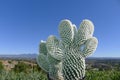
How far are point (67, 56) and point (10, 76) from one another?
7.40 metres

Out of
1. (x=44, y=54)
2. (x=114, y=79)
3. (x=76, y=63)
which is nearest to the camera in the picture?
(x=76, y=63)

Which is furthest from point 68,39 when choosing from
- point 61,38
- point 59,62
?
point 59,62

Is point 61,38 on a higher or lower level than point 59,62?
higher

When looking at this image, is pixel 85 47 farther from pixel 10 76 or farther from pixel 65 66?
pixel 10 76

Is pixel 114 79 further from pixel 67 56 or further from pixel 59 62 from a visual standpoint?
pixel 67 56

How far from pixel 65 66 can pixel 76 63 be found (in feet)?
0.72

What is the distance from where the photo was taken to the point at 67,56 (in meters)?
5.56

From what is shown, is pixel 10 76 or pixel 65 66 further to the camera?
pixel 10 76

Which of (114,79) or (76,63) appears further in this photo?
(114,79)

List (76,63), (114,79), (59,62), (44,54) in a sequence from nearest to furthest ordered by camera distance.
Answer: (76,63) → (59,62) → (44,54) → (114,79)

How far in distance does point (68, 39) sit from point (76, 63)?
0.45 m

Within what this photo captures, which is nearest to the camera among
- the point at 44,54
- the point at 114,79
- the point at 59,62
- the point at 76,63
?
the point at 76,63

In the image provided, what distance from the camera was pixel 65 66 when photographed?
5.59m

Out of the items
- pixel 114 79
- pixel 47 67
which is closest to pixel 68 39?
pixel 47 67
